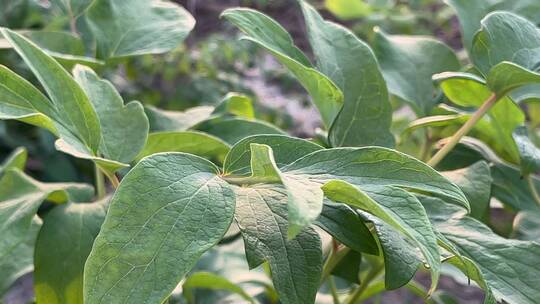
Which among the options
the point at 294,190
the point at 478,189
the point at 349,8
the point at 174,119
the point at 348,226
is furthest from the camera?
the point at 349,8

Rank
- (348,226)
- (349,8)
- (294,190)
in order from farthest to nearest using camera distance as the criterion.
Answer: (349,8)
(348,226)
(294,190)

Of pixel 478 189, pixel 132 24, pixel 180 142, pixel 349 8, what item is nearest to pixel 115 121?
pixel 180 142

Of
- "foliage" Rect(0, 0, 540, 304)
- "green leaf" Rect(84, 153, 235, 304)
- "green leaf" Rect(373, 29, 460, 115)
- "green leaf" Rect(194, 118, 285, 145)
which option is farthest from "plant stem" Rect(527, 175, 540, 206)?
"green leaf" Rect(84, 153, 235, 304)

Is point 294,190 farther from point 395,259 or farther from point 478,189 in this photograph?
point 478,189

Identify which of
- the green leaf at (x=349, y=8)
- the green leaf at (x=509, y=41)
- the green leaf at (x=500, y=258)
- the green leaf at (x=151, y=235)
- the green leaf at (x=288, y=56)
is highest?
the green leaf at (x=509, y=41)

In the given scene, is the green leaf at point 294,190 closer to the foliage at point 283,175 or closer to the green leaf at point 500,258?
the foliage at point 283,175

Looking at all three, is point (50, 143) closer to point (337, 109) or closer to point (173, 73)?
point (173, 73)

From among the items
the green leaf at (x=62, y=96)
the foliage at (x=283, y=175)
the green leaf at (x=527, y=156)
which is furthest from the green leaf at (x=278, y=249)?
the green leaf at (x=527, y=156)
